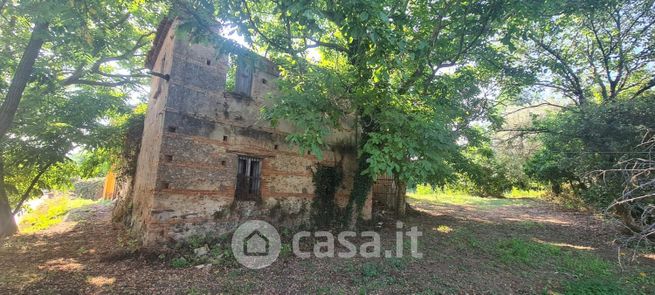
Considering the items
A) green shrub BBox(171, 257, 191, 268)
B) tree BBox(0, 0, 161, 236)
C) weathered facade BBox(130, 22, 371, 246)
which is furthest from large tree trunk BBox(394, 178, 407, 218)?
tree BBox(0, 0, 161, 236)

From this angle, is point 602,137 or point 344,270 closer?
point 344,270

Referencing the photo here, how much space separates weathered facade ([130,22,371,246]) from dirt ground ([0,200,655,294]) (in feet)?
3.98

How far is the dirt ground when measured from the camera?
579cm

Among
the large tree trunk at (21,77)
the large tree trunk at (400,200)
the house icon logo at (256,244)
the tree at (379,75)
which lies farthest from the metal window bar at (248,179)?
the large tree trunk at (400,200)

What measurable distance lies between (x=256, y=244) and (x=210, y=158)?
2.45m

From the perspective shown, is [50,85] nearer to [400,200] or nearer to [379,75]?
[379,75]

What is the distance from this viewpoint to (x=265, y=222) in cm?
895

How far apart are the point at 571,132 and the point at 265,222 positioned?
9.03m

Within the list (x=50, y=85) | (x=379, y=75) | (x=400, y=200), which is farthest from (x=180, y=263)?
(x=400, y=200)

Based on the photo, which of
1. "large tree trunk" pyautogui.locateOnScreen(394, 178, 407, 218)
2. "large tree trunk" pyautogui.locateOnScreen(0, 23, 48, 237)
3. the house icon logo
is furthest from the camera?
"large tree trunk" pyautogui.locateOnScreen(394, 178, 407, 218)

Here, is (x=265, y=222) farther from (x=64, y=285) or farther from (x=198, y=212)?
(x=64, y=285)

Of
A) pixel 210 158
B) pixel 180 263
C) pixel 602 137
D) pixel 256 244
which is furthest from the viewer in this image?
pixel 602 137

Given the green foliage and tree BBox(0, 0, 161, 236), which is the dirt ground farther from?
tree BBox(0, 0, 161, 236)

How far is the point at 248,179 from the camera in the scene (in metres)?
8.85
